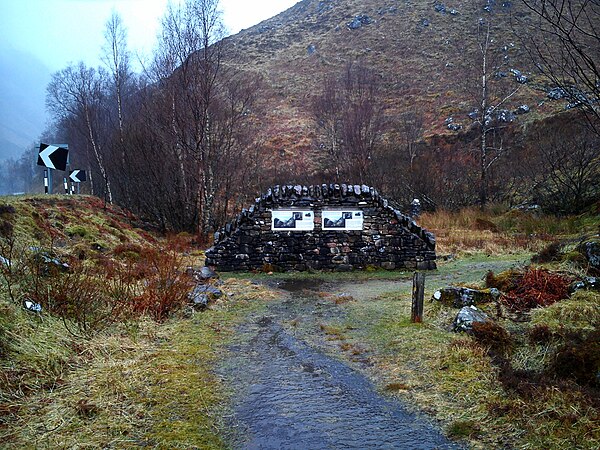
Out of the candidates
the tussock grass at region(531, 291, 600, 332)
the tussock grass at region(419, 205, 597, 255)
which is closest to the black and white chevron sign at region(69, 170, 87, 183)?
the tussock grass at region(419, 205, 597, 255)

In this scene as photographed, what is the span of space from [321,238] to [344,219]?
34.6 inches

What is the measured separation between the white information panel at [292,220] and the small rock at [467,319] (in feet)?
24.4

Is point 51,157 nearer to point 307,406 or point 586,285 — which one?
point 307,406

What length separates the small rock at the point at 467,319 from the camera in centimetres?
641

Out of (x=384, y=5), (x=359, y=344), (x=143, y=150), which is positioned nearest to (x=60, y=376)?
(x=359, y=344)

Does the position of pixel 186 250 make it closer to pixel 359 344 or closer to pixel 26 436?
pixel 359 344

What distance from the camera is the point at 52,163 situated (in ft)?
36.9

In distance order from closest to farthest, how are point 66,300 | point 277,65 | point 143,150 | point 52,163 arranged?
point 66,300
point 52,163
point 143,150
point 277,65

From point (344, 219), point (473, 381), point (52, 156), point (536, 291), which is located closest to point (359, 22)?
point (344, 219)

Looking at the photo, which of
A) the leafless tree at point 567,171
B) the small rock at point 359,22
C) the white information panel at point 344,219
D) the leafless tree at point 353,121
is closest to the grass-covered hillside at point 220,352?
the white information panel at point 344,219

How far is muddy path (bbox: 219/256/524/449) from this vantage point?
4.11 meters

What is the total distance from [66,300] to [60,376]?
1.57 meters

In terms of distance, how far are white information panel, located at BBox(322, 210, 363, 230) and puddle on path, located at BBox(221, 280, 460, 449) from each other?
23.2 feet

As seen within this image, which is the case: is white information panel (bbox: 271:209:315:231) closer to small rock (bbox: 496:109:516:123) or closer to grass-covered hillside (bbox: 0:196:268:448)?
grass-covered hillside (bbox: 0:196:268:448)
